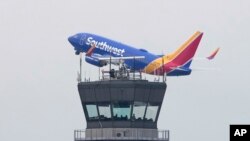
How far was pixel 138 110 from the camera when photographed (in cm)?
12638

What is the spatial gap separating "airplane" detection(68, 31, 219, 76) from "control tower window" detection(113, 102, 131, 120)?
5.03 m

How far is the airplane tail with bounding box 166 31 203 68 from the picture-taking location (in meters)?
143

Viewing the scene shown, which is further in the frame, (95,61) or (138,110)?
(95,61)

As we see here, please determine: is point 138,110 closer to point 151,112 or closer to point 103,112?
point 151,112

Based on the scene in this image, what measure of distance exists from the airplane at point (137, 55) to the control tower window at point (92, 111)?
21.3ft

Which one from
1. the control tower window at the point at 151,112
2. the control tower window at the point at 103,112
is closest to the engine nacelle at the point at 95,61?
the control tower window at the point at 103,112

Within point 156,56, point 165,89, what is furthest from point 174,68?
point 165,89

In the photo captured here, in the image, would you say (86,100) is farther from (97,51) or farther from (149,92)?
(97,51)

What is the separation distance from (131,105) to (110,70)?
490cm

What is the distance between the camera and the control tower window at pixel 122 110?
4948 inches

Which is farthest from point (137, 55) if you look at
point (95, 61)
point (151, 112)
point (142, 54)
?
point (151, 112)

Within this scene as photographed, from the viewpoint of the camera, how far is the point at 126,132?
125 m

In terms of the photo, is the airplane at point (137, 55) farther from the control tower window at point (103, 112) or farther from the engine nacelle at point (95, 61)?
the control tower window at point (103, 112)

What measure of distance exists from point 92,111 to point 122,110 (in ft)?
12.6
